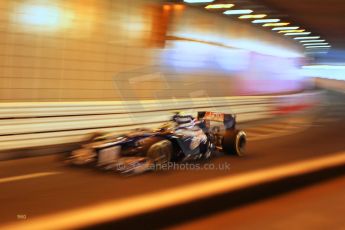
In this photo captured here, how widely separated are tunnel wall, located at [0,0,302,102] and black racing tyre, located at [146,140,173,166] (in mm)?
4008

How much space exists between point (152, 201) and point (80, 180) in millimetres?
2751

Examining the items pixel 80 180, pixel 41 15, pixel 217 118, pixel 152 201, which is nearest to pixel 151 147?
pixel 80 180

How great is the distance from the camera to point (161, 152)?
265 inches

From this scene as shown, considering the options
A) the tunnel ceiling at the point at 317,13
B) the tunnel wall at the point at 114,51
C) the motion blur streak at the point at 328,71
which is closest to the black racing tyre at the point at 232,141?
the tunnel wall at the point at 114,51

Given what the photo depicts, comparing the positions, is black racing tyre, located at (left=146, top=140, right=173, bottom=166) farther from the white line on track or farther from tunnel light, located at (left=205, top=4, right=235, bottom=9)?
tunnel light, located at (left=205, top=4, right=235, bottom=9)

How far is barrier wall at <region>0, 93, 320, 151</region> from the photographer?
772 cm

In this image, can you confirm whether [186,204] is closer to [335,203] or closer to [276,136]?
[335,203]

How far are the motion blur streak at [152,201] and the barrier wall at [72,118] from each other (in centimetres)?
355

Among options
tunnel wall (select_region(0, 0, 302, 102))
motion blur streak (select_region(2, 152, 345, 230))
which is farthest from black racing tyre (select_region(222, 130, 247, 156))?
tunnel wall (select_region(0, 0, 302, 102))

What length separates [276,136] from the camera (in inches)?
470

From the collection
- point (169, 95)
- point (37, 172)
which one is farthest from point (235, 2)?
point (37, 172)

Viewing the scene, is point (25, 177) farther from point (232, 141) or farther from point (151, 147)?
point (232, 141)

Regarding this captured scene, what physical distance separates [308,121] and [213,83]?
12.1ft

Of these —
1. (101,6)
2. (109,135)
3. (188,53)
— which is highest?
(101,6)
